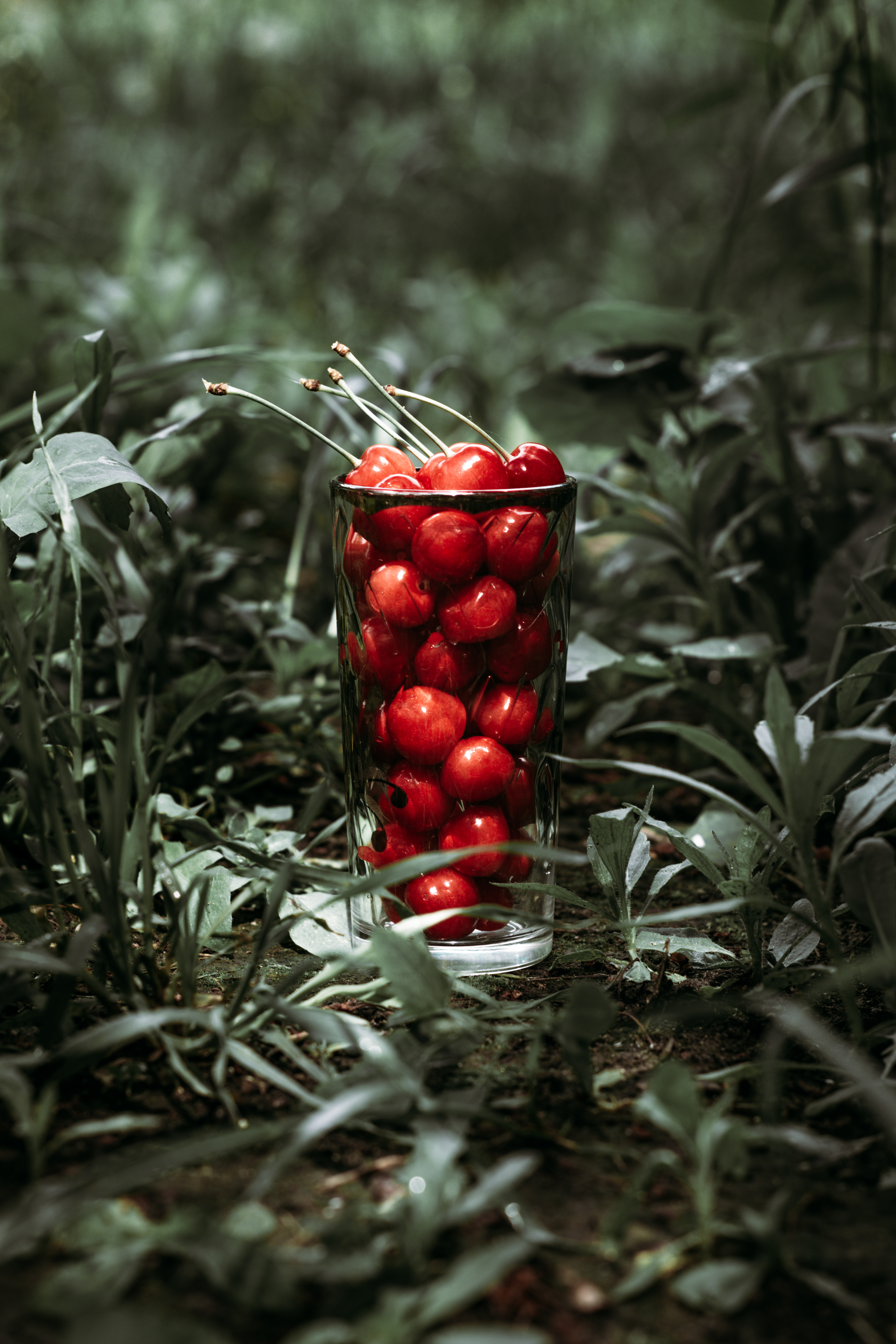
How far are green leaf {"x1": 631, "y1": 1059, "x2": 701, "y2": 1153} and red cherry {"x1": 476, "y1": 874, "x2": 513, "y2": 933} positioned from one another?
22 cm

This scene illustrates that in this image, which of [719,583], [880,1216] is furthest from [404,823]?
[719,583]

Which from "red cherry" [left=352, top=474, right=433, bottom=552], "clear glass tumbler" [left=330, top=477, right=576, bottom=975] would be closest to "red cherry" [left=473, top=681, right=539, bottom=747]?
"clear glass tumbler" [left=330, top=477, right=576, bottom=975]

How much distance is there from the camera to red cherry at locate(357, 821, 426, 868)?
0.71 metres

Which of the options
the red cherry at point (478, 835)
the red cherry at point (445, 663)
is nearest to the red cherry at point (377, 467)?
the red cherry at point (445, 663)

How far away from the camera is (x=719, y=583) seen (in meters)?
1.04

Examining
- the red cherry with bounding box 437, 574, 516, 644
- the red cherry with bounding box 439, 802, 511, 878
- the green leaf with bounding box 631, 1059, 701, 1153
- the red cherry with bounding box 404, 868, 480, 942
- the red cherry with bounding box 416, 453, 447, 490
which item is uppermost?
the red cherry with bounding box 416, 453, 447, 490

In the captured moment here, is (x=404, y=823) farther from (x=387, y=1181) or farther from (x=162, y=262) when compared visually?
(x=162, y=262)

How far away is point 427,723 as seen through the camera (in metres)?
0.68

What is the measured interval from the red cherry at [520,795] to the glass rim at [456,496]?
0.56 feet

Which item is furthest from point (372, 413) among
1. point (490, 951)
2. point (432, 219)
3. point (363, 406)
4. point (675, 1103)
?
point (432, 219)

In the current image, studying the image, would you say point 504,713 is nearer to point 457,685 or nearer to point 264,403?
point 457,685

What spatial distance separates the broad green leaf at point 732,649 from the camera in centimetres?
89

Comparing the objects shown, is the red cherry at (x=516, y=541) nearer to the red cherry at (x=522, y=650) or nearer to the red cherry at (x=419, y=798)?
the red cherry at (x=522, y=650)

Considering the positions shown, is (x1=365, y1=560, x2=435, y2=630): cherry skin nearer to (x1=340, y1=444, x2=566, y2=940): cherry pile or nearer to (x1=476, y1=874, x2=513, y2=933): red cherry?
(x1=340, y1=444, x2=566, y2=940): cherry pile
